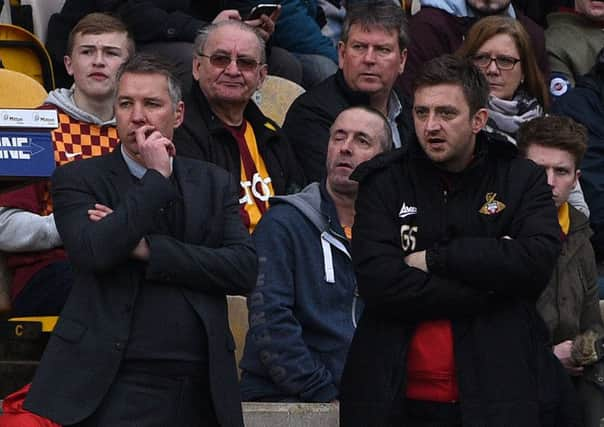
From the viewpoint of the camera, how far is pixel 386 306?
16.7ft

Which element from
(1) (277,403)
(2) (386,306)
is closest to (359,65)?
(1) (277,403)

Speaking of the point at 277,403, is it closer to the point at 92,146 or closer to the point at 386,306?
the point at 386,306

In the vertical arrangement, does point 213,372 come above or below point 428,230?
below

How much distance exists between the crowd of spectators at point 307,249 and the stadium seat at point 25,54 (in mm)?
975

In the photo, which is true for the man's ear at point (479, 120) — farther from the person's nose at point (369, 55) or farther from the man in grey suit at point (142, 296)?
the person's nose at point (369, 55)

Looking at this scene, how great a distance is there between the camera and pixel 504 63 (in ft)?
25.1

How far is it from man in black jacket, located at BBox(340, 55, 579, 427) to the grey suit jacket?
0.45 metres

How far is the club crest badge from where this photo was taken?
5195 mm

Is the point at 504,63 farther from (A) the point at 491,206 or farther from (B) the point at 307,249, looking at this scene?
(A) the point at 491,206

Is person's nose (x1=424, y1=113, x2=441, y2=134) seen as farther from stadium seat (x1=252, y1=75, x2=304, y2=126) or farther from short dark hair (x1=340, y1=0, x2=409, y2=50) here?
stadium seat (x1=252, y1=75, x2=304, y2=126)

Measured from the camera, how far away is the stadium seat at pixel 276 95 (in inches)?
323

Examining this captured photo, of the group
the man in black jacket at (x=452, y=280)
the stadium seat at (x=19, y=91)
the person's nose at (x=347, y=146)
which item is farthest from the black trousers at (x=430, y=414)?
the stadium seat at (x=19, y=91)

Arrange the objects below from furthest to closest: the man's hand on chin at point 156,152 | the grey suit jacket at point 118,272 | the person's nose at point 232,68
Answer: the person's nose at point 232,68
the man's hand on chin at point 156,152
the grey suit jacket at point 118,272

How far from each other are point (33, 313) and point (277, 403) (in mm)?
1125
